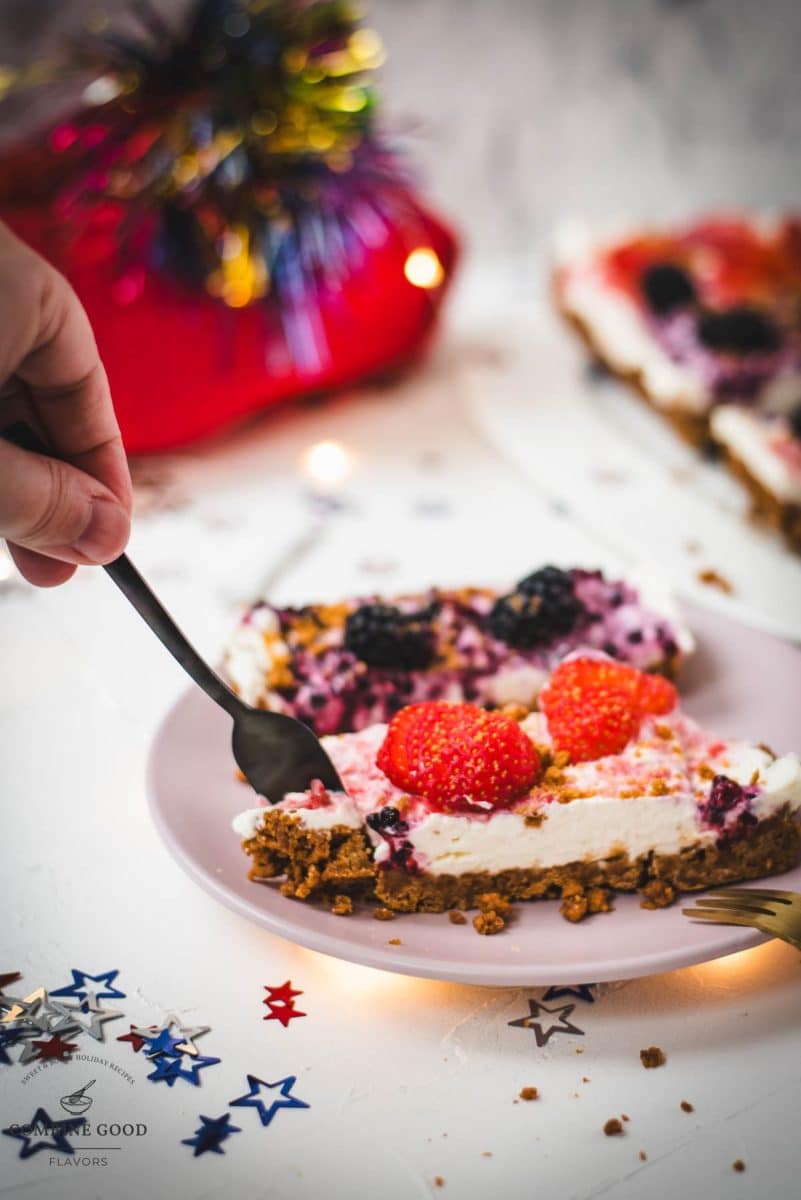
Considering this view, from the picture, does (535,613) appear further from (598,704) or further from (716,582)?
(716,582)

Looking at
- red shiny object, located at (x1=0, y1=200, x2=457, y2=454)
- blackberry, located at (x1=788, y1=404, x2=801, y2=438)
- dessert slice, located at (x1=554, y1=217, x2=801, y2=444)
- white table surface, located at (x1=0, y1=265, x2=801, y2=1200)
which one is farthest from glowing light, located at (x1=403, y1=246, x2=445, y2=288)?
white table surface, located at (x1=0, y1=265, x2=801, y2=1200)

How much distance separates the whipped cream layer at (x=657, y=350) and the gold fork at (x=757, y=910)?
1.29 m

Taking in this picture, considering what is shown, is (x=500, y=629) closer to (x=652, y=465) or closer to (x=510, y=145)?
(x=652, y=465)

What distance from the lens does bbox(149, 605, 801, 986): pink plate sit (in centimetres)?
104

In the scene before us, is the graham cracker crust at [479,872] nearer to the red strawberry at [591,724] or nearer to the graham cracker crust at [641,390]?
the red strawberry at [591,724]

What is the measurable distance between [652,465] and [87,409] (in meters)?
1.39

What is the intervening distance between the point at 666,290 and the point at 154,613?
5.41 ft

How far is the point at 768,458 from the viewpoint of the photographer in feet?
6.45

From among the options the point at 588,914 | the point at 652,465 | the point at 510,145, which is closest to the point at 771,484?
the point at 652,465

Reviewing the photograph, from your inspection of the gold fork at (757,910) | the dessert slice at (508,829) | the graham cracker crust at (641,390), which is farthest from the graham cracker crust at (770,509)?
the gold fork at (757,910)

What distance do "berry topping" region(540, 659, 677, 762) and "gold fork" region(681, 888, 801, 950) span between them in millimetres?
183

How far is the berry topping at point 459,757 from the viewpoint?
1137 mm

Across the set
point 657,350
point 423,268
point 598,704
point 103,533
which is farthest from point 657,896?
point 423,268

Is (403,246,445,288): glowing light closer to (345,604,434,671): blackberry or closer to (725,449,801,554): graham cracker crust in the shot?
(725,449,801,554): graham cracker crust
